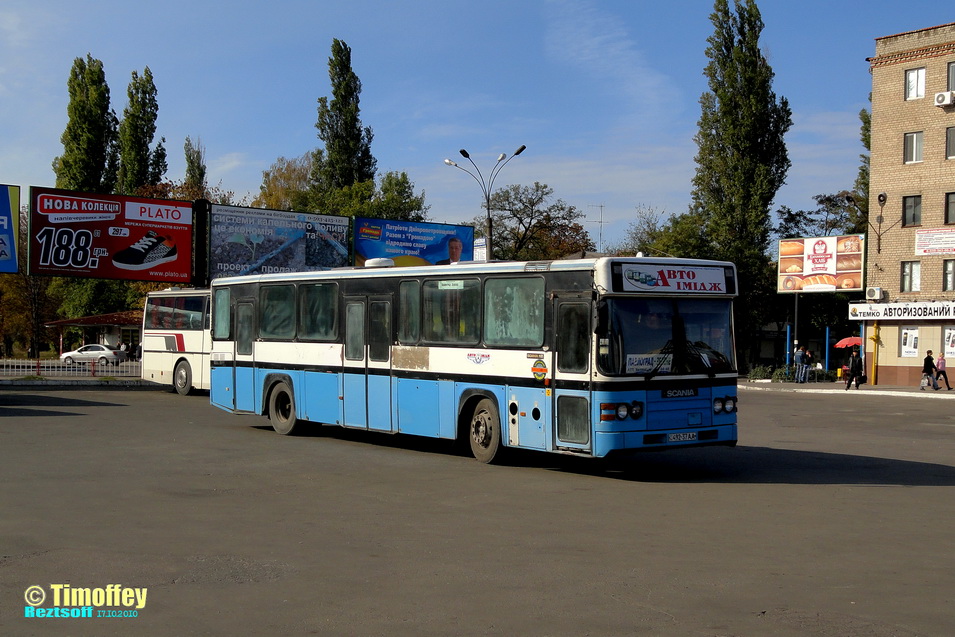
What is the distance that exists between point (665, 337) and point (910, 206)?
38812mm

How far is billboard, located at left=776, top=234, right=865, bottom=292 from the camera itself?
1922 inches

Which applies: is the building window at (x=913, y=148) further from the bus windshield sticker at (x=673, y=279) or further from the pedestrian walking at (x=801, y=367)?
the bus windshield sticker at (x=673, y=279)

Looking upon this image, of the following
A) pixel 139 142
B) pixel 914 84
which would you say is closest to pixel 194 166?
pixel 139 142

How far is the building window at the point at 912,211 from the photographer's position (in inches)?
1832

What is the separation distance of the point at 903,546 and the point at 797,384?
130ft

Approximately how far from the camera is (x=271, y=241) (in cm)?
3984

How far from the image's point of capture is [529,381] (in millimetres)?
13656

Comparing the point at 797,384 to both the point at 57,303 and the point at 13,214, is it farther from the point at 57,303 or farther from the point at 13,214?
the point at 57,303

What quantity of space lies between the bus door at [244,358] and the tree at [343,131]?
158 feet

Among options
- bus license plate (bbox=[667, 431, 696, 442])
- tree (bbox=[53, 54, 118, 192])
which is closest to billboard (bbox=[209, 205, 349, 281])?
bus license plate (bbox=[667, 431, 696, 442])

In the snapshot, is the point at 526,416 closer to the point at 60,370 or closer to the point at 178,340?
the point at 178,340

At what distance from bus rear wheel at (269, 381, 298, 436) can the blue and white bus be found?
8cm

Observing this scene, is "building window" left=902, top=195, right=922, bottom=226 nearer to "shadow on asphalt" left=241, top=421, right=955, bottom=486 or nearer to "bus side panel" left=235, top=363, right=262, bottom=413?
"shadow on asphalt" left=241, top=421, right=955, bottom=486

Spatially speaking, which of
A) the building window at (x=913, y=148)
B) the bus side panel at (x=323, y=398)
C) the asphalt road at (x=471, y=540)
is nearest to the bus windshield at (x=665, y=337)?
the asphalt road at (x=471, y=540)
